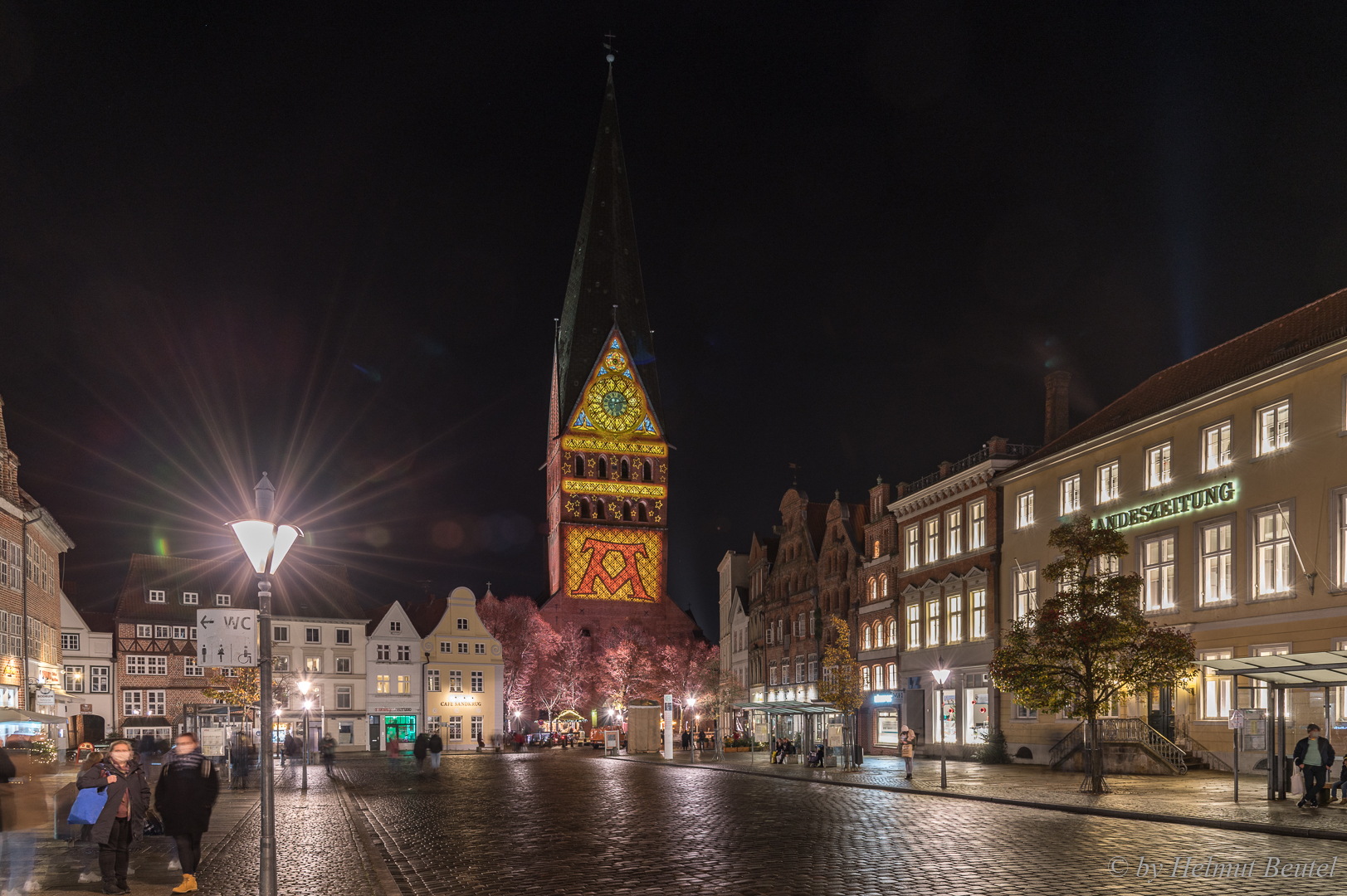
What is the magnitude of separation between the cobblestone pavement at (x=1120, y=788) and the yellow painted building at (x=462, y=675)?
47.5 meters

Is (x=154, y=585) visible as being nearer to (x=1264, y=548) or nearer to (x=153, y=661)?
(x=153, y=661)

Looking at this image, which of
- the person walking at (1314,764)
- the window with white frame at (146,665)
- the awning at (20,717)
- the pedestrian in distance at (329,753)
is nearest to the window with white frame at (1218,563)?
the person walking at (1314,764)

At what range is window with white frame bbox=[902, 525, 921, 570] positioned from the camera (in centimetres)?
5396

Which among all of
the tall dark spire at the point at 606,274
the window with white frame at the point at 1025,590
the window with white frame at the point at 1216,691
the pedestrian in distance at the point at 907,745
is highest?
the tall dark spire at the point at 606,274

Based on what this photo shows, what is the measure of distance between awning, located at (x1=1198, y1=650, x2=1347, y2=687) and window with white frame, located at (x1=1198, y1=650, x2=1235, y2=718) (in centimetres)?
965

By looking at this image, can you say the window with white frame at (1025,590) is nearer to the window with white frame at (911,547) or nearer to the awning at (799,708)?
the awning at (799,708)

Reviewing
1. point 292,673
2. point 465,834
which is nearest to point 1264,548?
point 465,834

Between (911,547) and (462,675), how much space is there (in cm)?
4573

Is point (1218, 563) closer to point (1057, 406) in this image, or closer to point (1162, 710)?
point (1162, 710)

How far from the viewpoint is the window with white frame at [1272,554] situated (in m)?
31.1

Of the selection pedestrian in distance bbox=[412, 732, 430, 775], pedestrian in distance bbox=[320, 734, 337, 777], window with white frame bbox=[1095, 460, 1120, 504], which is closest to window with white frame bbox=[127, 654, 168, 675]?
pedestrian in distance bbox=[320, 734, 337, 777]

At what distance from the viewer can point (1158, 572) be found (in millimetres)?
37031

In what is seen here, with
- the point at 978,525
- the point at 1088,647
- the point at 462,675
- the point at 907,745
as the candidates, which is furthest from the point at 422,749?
the point at 462,675

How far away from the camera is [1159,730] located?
35.5 metres
